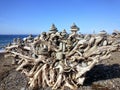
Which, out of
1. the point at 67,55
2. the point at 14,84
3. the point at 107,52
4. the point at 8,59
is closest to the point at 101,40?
the point at 107,52

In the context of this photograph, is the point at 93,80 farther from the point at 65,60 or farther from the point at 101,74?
the point at 65,60

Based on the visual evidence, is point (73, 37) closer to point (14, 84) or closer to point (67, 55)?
point (67, 55)

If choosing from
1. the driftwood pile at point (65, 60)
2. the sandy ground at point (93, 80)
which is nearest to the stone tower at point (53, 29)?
the driftwood pile at point (65, 60)

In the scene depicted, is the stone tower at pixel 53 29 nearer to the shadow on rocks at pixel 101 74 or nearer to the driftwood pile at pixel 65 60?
the driftwood pile at pixel 65 60

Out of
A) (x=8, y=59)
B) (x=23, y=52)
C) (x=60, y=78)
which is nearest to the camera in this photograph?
(x=60, y=78)

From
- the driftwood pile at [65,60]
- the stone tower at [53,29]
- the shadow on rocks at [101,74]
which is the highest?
the stone tower at [53,29]

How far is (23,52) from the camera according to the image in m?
20.2

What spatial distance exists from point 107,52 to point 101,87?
7.91ft

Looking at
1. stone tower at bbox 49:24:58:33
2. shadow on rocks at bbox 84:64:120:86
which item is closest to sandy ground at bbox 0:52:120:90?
shadow on rocks at bbox 84:64:120:86

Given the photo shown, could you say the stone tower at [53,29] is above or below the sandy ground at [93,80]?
above

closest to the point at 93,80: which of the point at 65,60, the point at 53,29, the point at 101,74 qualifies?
the point at 101,74

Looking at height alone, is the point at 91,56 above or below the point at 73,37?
below

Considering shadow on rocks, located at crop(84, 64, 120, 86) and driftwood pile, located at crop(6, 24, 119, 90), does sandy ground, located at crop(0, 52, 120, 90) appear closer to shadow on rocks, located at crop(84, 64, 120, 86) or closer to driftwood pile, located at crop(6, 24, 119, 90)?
shadow on rocks, located at crop(84, 64, 120, 86)

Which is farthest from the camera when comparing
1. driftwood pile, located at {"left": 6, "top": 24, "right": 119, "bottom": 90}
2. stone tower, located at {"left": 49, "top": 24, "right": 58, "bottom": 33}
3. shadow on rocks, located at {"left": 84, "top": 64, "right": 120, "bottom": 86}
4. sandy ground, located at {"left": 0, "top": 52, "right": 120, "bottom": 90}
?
stone tower, located at {"left": 49, "top": 24, "right": 58, "bottom": 33}
